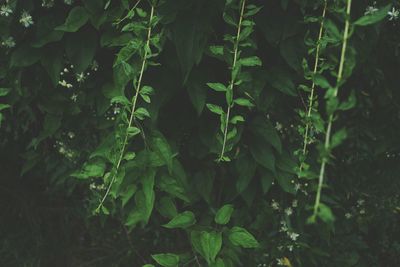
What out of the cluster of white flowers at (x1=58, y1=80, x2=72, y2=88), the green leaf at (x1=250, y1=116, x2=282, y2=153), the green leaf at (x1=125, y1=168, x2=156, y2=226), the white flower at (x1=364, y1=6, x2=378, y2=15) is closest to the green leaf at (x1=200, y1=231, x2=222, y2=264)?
the green leaf at (x1=125, y1=168, x2=156, y2=226)

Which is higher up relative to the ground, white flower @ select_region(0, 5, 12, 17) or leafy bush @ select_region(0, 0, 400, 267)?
white flower @ select_region(0, 5, 12, 17)

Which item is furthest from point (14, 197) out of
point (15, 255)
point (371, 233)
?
point (371, 233)

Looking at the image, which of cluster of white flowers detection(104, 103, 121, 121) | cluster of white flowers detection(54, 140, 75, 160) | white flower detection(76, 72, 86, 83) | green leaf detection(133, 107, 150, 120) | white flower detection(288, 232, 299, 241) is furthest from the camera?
cluster of white flowers detection(54, 140, 75, 160)

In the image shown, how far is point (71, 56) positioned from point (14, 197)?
4.49 ft

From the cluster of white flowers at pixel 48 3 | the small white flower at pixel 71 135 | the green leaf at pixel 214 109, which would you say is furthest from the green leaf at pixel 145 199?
the small white flower at pixel 71 135

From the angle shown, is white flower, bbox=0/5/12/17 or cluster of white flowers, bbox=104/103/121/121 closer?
white flower, bbox=0/5/12/17

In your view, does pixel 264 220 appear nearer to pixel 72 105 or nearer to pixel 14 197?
pixel 72 105

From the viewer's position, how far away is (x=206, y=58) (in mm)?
1786

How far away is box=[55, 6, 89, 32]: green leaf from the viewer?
1643 millimetres

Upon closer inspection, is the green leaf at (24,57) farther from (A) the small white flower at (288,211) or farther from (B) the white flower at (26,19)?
(A) the small white flower at (288,211)

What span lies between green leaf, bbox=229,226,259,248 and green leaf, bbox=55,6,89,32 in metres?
0.76

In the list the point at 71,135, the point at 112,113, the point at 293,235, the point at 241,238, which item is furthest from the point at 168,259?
the point at 71,135

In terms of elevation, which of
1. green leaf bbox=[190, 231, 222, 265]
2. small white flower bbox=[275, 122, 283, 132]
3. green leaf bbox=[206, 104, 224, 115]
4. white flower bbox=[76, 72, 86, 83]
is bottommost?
green leaf bbox=[190, 231, 222, 265]

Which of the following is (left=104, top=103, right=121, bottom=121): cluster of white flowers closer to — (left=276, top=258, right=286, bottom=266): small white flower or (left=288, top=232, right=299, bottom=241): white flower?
(left=288, top=232, right=299, bottom=241): white flower
